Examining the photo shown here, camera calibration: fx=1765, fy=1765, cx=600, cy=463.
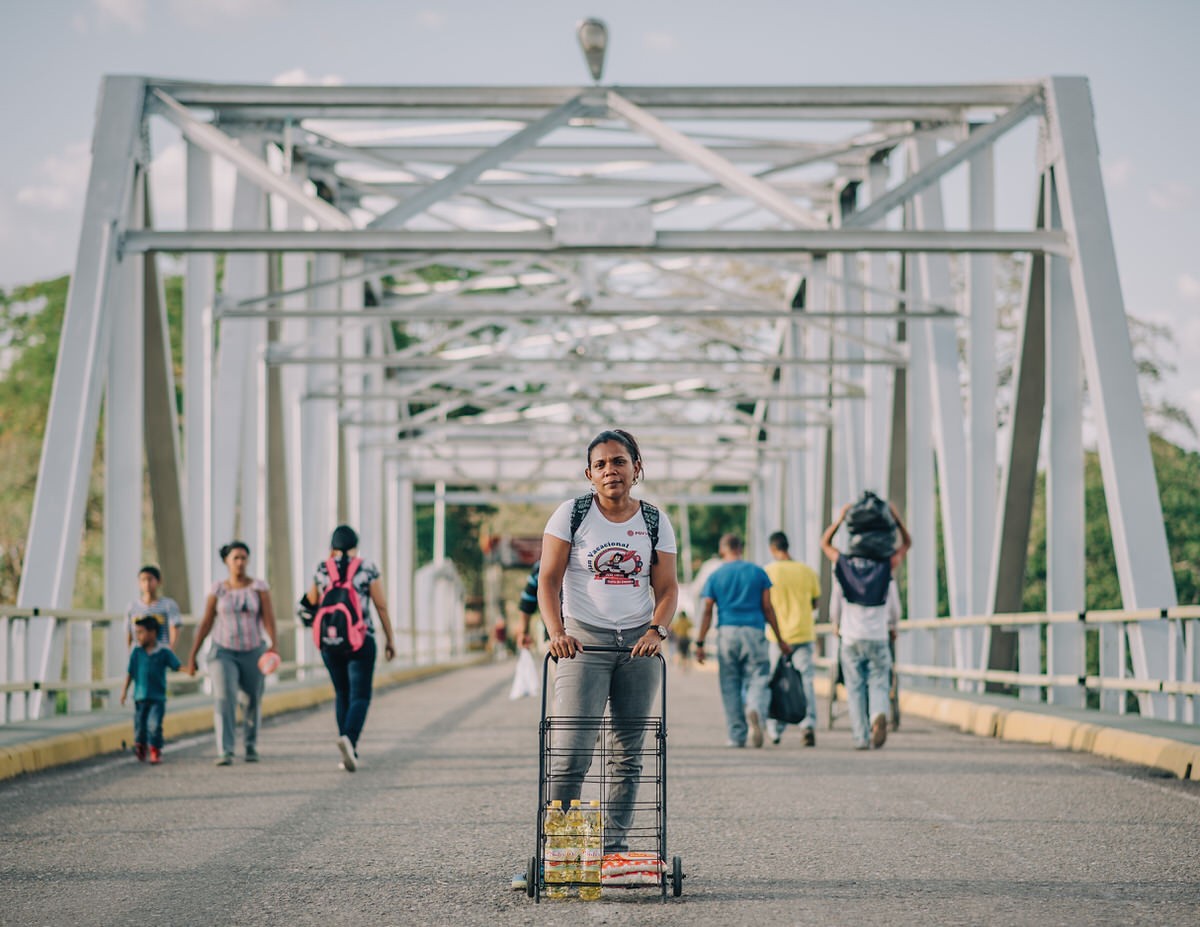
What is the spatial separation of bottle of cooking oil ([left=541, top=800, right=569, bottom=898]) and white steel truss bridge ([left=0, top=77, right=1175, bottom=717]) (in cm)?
721

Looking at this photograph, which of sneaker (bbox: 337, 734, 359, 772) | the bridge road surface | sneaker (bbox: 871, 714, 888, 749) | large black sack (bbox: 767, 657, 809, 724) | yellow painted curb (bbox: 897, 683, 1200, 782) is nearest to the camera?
the bridge road surface

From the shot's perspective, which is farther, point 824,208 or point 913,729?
point 824,208

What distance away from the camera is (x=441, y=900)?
5988 mm

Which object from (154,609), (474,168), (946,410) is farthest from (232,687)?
(946,410)

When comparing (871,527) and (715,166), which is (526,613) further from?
(715,166)

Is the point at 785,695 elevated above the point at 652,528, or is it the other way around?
the point at 652,528

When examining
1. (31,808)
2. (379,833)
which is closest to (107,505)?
(31,808)

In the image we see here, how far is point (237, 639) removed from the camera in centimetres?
1220

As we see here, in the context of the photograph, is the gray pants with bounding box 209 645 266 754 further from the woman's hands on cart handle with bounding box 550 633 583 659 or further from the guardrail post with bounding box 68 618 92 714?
the woman's hands on cart handle with bounding box 550 633 583 659

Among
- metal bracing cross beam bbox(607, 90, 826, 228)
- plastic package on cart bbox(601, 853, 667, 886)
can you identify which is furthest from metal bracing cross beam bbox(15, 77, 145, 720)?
plastic package on cart bbox(601, 853, 667, 886)

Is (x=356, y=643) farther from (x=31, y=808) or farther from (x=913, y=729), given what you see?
(x=913, y=729)

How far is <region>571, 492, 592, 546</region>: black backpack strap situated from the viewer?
623 centimetres

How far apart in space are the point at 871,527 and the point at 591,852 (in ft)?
25.1

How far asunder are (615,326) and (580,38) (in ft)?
51.0
